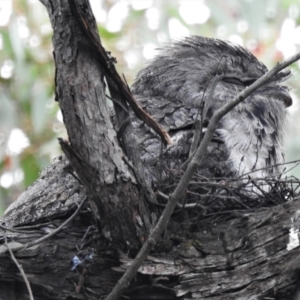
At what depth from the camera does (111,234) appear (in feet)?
A: 9.00

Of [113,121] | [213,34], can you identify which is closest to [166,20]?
[213,34]

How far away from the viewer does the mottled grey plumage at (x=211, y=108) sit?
10.7 ft

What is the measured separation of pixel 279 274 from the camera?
9.15ft

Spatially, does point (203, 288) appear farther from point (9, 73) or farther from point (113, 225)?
point (9, 73)

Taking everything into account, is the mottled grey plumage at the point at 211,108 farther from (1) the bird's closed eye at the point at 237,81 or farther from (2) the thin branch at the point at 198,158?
(2) the thin branch at the point at 198,158

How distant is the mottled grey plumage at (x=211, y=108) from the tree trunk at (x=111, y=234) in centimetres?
33

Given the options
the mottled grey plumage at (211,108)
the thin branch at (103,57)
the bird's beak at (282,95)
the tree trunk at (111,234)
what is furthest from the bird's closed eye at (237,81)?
the thin branch at (103,57)

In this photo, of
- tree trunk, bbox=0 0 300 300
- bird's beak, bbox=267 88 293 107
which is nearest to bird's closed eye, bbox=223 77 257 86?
bird's beak, bbox=267 88 293 107

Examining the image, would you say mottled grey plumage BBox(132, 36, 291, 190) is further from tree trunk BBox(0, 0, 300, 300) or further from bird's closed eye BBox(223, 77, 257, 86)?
tree trunk BBox(0, 0, 300, 300)

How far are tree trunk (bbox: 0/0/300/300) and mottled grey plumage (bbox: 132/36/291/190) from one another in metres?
0.33

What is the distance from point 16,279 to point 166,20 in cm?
379

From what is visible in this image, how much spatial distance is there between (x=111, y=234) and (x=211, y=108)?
4.13 feet

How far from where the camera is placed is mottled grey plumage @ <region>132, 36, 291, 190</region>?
3258 millimetres

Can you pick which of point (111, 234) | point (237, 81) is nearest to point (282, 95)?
point (237, 81)
